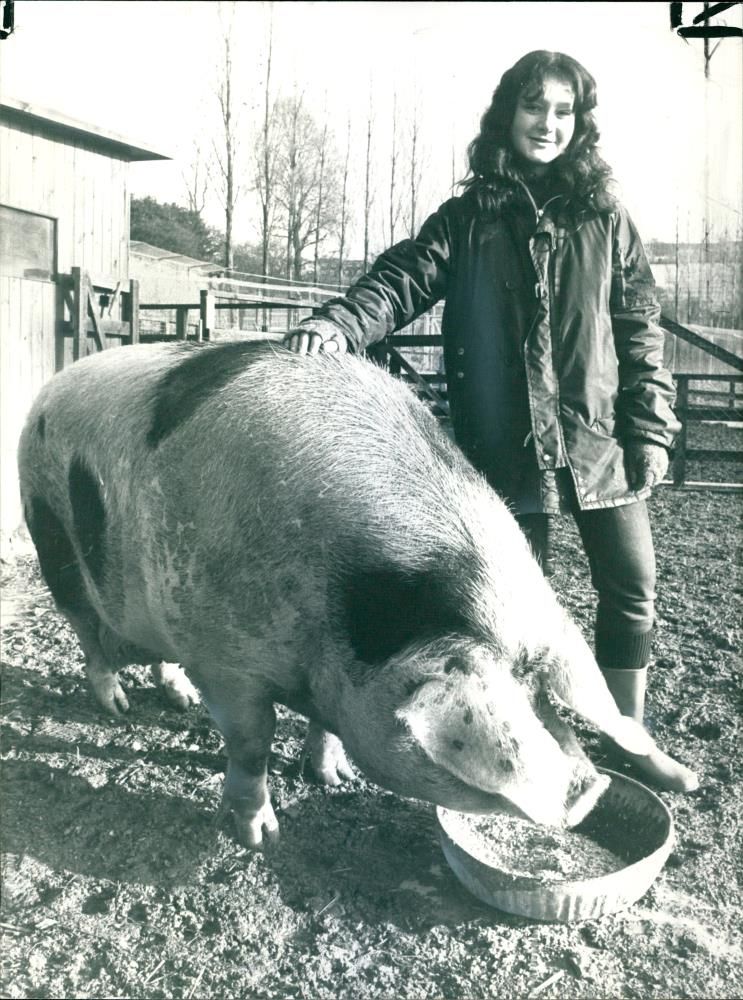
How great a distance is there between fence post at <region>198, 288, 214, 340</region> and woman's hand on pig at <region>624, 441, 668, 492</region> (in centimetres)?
558

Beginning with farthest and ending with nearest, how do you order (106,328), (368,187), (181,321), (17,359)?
(181,321) < (106,328) < (17,359) < (368,187)

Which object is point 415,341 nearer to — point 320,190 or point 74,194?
point 74,194

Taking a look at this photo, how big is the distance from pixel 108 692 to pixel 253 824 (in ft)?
3.55

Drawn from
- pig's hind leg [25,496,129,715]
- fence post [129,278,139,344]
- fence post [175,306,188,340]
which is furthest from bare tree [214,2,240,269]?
fence post [175,306,188,340]

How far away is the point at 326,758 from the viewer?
2.76m

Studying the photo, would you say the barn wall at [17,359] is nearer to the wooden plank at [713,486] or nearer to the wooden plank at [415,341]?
the wooden plank at [415,341]

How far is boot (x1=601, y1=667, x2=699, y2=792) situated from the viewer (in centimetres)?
258

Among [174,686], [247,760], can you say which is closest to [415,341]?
[174,686]

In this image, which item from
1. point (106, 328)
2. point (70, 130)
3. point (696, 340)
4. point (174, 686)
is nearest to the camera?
point (174, 686)

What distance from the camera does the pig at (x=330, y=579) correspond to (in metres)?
1.70

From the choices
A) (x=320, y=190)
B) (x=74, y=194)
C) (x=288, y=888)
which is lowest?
(x=288, y=888)

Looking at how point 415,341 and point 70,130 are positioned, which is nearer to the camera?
point 70,130

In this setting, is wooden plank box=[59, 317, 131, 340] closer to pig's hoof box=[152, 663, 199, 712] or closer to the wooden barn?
the wooden barn

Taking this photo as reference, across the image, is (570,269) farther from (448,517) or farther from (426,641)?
(426,641)
